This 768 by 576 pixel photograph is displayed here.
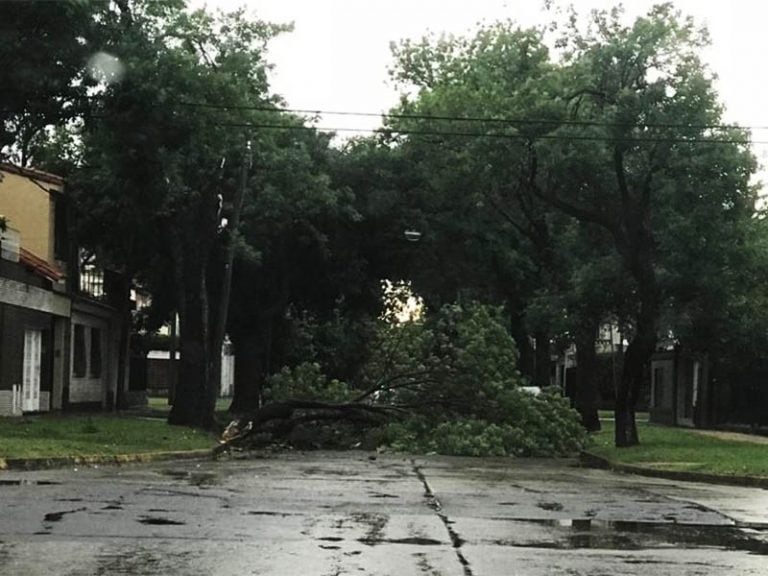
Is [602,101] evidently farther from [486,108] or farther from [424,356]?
[424,356]

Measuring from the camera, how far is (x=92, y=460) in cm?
2016

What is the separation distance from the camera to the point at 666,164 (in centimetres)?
2658

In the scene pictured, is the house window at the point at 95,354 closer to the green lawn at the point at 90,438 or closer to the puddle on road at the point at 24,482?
the green lawn at the point at 90,438

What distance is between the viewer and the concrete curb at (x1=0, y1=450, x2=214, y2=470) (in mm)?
18531

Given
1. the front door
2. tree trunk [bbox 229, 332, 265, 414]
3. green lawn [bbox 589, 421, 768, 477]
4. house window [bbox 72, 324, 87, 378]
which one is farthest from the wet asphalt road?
tree trunk [bbox 229, 332, 265, 414]

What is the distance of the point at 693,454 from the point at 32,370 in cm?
1977

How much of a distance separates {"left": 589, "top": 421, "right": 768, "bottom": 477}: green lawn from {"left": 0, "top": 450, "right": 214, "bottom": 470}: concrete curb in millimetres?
8964

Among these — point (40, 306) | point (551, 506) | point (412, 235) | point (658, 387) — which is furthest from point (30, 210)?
point (658, 387)

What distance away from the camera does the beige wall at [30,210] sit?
3500 cm

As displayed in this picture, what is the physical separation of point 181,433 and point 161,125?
26.4 feet

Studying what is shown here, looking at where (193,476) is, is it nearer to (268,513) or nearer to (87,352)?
(268,513)

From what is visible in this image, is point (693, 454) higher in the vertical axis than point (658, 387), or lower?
lower

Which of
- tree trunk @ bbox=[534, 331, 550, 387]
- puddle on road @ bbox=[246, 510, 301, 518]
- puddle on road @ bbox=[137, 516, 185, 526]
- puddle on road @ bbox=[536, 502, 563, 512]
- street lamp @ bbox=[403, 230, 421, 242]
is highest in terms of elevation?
street lamp @ bbox=[403, 230, 421, 242]

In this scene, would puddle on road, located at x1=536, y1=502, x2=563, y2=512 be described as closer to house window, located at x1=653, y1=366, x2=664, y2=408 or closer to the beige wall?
the beige wall
